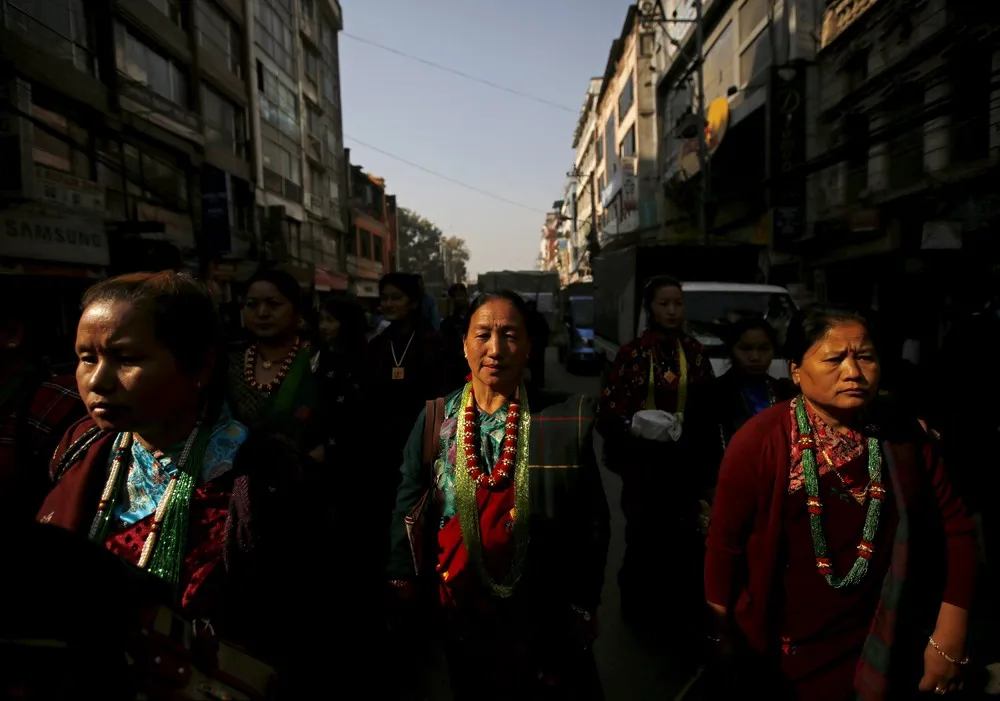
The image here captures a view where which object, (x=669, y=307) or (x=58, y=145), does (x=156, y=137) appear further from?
(x=669, y=307)

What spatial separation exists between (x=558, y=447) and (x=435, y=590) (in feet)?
2.15

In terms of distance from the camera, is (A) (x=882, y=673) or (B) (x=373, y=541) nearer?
(A) (x=882, y=673)

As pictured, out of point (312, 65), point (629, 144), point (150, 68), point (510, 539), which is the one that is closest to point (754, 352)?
point (510, 539)

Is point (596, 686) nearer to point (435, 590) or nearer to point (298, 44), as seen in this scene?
point (435, 590)

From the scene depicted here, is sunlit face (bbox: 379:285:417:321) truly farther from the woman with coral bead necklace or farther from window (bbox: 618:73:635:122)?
window (bbox: 618:73:635:122)

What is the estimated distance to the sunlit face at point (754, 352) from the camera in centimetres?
312

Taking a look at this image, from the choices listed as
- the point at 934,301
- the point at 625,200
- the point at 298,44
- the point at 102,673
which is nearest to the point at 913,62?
the point at 934,301

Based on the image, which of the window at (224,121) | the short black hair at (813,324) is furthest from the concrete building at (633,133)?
the short black hair at (813,324)

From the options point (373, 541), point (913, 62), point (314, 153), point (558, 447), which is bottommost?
point (373, 541)

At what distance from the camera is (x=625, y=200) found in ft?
113

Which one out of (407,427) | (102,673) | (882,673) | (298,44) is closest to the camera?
(102,673)

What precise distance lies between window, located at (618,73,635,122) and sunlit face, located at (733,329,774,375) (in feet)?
113

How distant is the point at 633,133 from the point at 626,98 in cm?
365

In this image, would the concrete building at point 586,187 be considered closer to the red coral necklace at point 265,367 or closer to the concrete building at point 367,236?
the concrete building at point 367,236
